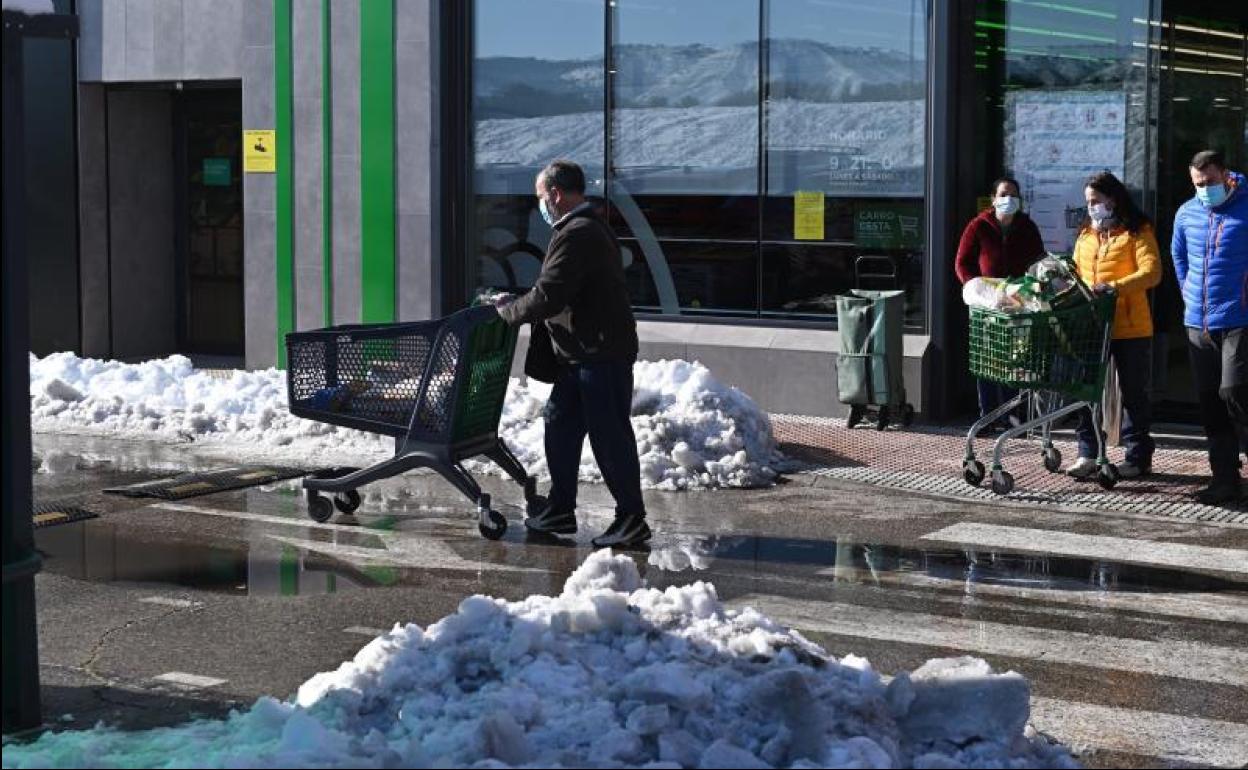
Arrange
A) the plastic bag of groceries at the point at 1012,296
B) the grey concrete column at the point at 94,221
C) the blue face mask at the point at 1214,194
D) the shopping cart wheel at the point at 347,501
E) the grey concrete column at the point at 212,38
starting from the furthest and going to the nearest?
1. the grey concrete column at the point at 94,221
2. the grey concrete column at the point at 212,38
3. the plastic bag of groceries at the point at 1012,296
4. the blue face mask at the point at 1214,194
5. the shopping cart wheel at the point at 347,501

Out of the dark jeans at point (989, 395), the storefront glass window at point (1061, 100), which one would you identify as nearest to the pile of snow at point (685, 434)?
the dark jeans at point (989, 395)

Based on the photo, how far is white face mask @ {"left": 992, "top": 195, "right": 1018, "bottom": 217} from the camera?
13.4 meters

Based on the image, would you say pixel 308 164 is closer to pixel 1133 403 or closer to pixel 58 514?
pixel 58 514

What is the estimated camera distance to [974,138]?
14.7 meters

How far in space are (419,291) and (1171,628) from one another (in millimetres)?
9467

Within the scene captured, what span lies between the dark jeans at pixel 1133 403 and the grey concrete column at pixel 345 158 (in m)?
7.24

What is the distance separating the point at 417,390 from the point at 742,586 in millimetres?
2287

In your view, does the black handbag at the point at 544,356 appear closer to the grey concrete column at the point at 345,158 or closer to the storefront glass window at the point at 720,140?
the storefront glass window at the point at 720,140

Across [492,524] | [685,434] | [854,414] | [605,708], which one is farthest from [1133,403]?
[605,708]

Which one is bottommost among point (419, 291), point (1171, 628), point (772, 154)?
point (1171, 628)

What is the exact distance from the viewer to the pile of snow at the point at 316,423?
1233 cm

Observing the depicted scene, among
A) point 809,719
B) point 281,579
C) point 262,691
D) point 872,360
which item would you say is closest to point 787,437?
point 872,360

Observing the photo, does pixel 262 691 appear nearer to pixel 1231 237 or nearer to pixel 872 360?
pixel 1231 237

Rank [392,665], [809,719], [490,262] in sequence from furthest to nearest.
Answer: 1. [490,262]
2. [392,665]
3. [809,719]
